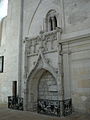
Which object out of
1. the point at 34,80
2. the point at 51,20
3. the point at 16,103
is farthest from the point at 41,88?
the point at 51,20

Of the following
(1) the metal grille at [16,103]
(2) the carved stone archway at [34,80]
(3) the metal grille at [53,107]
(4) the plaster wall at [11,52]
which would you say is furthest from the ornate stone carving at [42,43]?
(3) the metal grille at [53,107]

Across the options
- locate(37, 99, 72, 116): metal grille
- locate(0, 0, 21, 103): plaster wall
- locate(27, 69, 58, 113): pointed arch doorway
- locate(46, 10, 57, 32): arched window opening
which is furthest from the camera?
locate(0, 0, 21, 103): plaster wall

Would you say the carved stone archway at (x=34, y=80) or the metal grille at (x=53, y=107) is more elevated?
the carved stone archway at (x=34, y=80)

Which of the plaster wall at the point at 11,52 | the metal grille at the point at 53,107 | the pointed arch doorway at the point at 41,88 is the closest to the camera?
the metal grille at the point at 53,107

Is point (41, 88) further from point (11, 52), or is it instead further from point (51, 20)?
point (51, 20)

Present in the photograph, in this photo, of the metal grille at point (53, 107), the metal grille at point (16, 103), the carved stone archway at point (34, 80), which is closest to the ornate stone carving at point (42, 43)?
the carved stone archway at point (34, 80)

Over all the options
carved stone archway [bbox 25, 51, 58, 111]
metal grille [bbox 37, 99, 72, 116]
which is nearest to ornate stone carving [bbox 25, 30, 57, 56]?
carved stone archway [bbox 25, 51, 58, 111]

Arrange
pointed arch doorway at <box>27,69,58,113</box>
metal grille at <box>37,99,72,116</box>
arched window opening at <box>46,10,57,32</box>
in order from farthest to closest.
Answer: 1. arched window opening at <box>46,10,57,32</box>
2. pointed arch doorway at <box>27,69,58,113</box>
3. metal grille at <box>37,99,72,116</box>

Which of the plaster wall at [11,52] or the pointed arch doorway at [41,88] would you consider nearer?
the pointed arch doorway at [41,88]

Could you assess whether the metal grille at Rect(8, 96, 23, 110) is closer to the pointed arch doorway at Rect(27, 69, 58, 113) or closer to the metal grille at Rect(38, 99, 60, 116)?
the pointed arch doorway at Rect(27, 69, 58, 113)

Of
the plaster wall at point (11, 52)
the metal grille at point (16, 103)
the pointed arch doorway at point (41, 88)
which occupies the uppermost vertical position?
the plaster wall at point (11, 52)

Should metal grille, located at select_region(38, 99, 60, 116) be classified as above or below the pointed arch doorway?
below

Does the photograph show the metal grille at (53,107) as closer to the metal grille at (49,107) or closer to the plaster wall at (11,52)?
the metal grille at (49,107)

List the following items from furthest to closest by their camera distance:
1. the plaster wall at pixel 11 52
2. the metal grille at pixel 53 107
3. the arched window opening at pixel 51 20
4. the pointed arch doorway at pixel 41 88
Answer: the plaster wall at pixel 11 52 < the arched window opening at pixel 51 20 < the pointed arch doorway at pixel 41 88 < the metal grille at pixel 53 107
